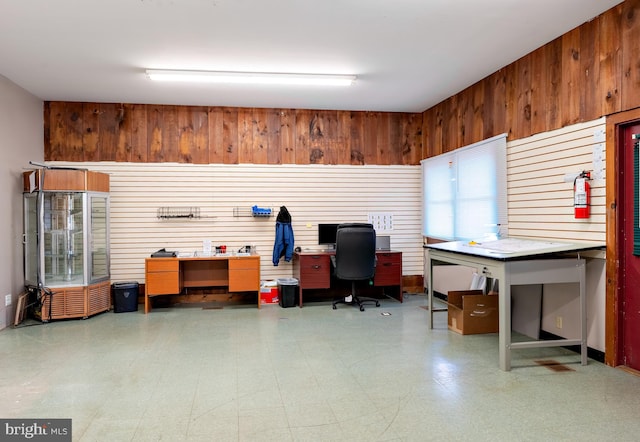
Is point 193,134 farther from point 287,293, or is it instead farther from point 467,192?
point 467,192

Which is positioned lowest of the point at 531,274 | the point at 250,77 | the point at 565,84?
the point at 531,274

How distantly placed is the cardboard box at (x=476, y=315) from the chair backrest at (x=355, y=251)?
59.4 inches

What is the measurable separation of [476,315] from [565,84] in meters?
2.56

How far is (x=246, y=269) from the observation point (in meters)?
6.11

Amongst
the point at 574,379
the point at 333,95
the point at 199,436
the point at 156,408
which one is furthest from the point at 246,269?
the point at 574,379

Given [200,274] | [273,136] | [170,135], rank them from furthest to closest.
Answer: [273,136] < [170,135] < [200,274]

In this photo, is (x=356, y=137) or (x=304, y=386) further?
(x=356, y=137)

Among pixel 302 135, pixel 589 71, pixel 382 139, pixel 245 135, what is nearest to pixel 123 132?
pixel 245 135

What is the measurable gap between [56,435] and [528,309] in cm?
442

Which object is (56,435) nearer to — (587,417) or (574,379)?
(587,417)

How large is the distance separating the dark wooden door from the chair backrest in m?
3.03

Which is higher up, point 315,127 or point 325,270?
point 315,127

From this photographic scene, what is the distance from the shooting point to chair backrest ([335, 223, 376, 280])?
5.88m

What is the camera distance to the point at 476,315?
4652 mm
